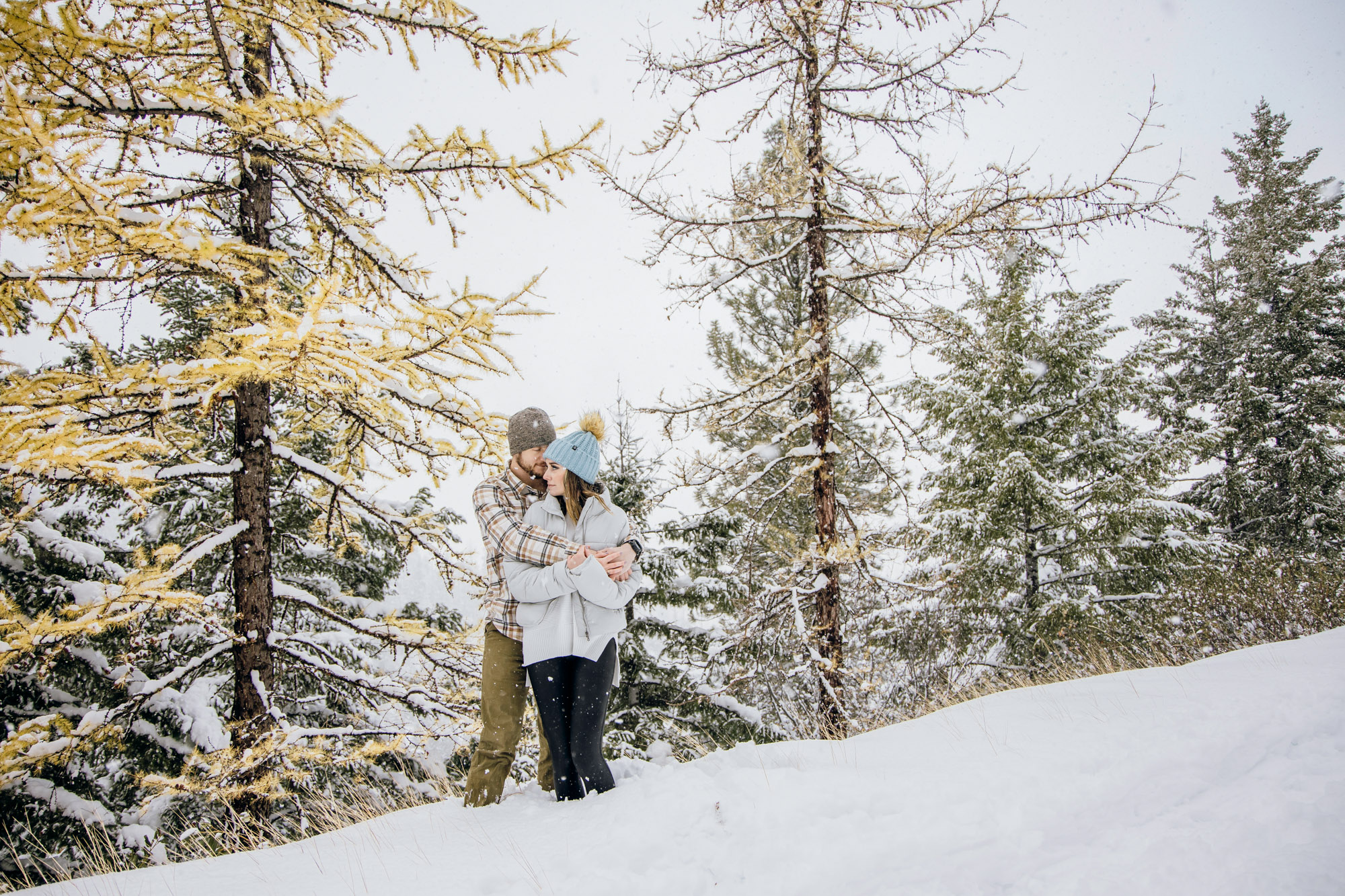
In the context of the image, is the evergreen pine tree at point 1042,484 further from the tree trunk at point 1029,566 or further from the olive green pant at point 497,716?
the olive green pant at point 497,716

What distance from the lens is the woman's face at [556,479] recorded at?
9.52ft

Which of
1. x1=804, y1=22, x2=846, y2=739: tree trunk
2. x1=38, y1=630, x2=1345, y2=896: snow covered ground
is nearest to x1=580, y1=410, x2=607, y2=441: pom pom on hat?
x1=38, y1=630, x2=1345, y2=896: snow covered ground

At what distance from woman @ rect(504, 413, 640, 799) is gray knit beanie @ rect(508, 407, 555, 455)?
24cm

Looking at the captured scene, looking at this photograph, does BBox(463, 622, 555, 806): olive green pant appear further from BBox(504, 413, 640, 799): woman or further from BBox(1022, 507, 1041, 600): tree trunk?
BBox(1022, 507, 1041, 600): tree trunk

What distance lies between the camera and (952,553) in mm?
11930

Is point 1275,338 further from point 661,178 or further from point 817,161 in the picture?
point 661,178

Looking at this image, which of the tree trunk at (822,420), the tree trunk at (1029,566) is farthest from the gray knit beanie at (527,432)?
the tree trunk at (1029,566)

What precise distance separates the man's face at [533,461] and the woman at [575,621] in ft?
0.71

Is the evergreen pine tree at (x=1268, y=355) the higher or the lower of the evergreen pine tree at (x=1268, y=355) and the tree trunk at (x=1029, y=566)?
the higher

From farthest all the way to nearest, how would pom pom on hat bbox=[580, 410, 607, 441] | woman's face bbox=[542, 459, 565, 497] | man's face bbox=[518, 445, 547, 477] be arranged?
man's face bbox=[518, 445, 547, 477], pom pom on hat bbox=[580, 410, 607, 441], woman's face bbox=[542, 459, 565, 497]

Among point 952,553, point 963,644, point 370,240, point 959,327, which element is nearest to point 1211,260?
point 952,553

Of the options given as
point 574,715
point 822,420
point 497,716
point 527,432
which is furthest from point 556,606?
point 822,420

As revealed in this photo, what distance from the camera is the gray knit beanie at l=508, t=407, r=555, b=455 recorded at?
3.09 metres

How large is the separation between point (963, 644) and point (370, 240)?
41.3 ft
